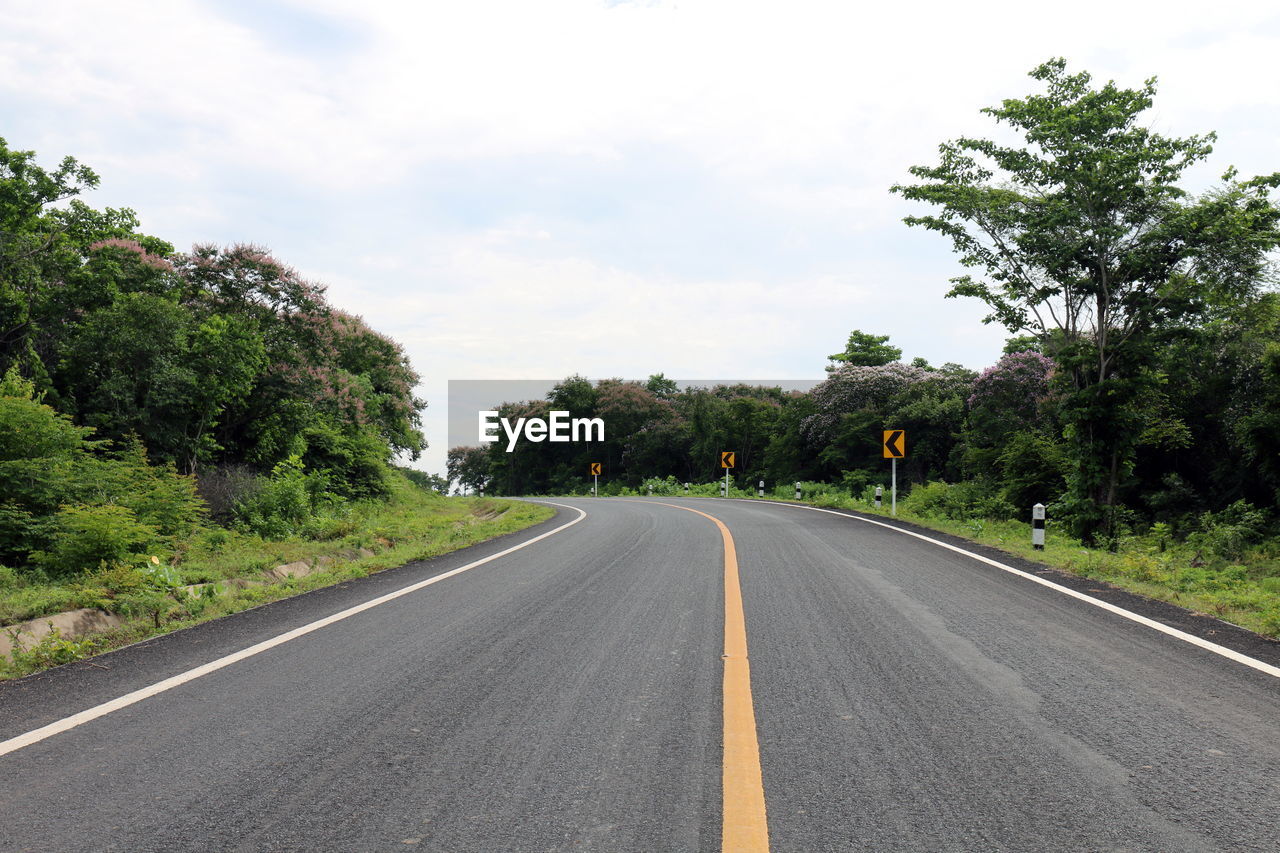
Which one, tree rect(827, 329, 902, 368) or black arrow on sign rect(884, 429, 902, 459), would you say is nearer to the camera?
black arrow on sign rect(884, 429, 902, 459)

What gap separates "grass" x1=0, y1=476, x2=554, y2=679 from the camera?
5898 mm

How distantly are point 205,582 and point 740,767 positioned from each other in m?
7.53

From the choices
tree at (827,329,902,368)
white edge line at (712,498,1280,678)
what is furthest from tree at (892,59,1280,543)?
tree at (827,329,902,368)

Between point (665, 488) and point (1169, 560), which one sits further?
point (665, 488)

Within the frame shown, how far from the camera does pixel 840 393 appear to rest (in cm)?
3816

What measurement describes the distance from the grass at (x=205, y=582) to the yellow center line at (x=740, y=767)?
463 cm

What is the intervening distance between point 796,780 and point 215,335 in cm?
1682

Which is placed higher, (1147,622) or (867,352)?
(867,352)

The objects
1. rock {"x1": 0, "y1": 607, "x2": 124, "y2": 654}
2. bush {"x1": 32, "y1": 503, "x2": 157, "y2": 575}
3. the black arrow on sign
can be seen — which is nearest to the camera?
rock {"x1": 0, "y1": 607, "x2": 124, "y2": 654}

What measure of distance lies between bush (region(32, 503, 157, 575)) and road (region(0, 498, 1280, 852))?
4.44m

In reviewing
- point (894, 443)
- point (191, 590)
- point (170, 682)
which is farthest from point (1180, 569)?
point (191, 590)

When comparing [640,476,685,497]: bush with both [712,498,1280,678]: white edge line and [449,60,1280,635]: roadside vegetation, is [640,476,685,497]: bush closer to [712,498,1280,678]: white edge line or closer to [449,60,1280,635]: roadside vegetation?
[449,60,1280,635]: roadside vegetation

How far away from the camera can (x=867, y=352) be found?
52.9m

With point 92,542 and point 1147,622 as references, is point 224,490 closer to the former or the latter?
point 92,542
